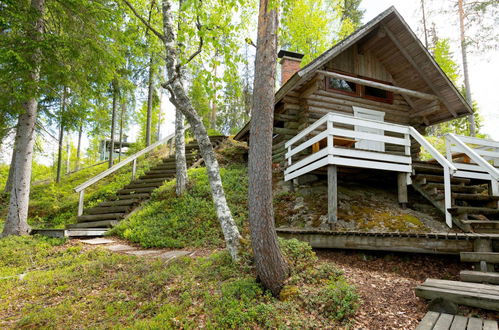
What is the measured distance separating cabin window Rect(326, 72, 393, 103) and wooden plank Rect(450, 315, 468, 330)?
9.03 metres

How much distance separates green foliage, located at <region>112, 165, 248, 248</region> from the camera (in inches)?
310

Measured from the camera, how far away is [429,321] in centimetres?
315

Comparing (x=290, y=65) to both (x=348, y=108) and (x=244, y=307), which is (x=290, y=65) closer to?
(x=348, y=108)

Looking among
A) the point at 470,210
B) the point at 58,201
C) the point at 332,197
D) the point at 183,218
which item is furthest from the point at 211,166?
the point at 58,201

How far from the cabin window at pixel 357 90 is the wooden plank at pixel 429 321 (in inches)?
353

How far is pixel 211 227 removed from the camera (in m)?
8.43

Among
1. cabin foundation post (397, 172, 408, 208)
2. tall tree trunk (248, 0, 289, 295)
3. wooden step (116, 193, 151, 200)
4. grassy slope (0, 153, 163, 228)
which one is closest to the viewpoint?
tall tree trunk (248, 0, 289, 295)

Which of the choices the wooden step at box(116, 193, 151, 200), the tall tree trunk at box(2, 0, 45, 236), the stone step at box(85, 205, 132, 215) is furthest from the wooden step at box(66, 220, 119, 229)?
the wooden step at box(116, 193, 151, 200)

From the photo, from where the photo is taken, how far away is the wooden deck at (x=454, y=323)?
2938mm

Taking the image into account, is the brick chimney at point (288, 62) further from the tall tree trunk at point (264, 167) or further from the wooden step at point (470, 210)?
the wooden step at point (470, 210)

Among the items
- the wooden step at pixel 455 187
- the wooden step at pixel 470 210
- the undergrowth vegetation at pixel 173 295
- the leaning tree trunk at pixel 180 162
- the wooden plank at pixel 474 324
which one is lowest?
the undergrowth vegetation at pixel 173 295

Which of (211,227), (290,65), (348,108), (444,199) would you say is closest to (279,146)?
(348,108)

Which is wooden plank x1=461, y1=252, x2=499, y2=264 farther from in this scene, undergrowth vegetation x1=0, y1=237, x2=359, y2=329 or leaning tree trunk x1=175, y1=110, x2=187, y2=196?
leaning tree trunk x1=175, y1=110, x2=187, y2=196

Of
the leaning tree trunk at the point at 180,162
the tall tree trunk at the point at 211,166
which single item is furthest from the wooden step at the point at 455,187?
the leaning tree trunk at the point at 180,162
